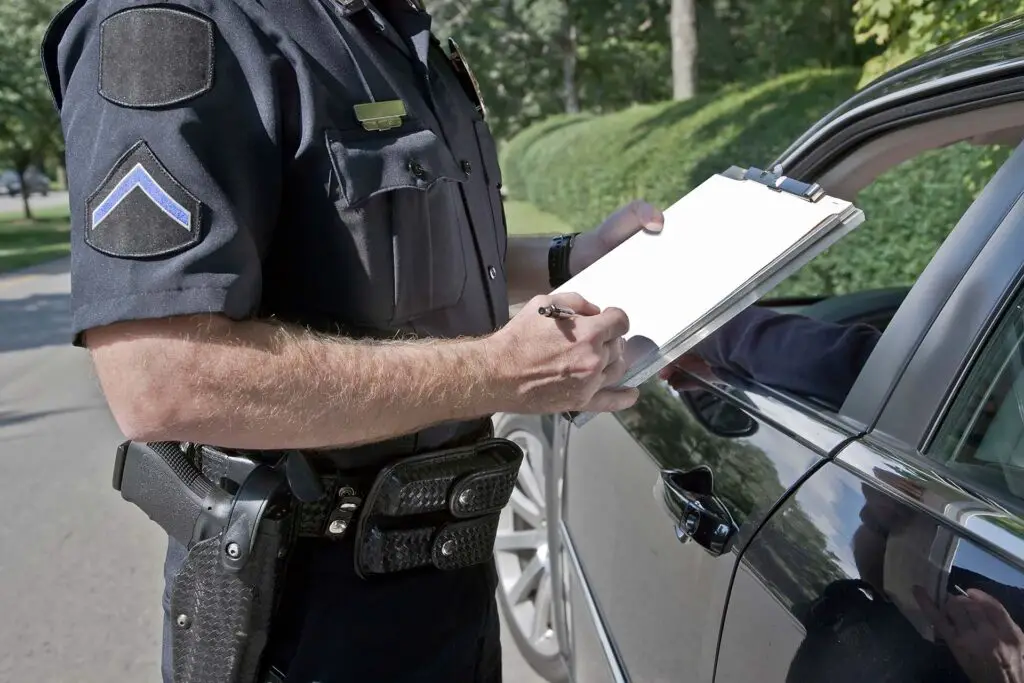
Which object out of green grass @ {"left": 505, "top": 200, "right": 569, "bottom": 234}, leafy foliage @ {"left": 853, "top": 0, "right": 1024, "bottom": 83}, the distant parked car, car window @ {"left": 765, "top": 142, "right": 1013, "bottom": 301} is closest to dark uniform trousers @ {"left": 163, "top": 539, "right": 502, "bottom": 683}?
car window @ {"left": 765, "top": 142, "right": 1013, "bottom": 301}

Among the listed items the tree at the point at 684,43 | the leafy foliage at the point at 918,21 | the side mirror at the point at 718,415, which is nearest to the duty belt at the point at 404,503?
the side mirror at the point at 718,415

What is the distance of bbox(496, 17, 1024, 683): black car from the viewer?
118cm

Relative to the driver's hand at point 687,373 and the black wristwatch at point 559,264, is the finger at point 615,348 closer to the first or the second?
the black wristwatch at point 559,264

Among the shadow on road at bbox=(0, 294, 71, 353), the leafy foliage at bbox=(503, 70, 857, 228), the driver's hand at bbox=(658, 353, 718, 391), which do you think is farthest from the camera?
the shadow on road at bbox=(0, 294, 71, 353)

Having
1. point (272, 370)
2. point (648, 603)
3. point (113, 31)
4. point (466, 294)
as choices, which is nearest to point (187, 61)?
point (113, 31)

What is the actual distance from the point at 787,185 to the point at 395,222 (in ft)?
2.05

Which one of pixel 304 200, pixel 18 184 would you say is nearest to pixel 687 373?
pixel 304 200

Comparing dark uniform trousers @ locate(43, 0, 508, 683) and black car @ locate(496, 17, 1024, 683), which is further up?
dark uniform trousers @ locate(43, 0, 508, 683)

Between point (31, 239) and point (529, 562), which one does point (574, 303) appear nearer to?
point (529, 562)

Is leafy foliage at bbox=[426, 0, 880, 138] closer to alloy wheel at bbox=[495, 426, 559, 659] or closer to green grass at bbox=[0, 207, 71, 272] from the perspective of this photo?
green grass at bbox=[0, 207, 71, 272]

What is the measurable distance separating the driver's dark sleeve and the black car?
0.07m

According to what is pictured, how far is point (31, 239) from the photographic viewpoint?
76.9ft

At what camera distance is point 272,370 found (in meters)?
1.14

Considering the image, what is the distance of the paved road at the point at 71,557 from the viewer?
3.25m
